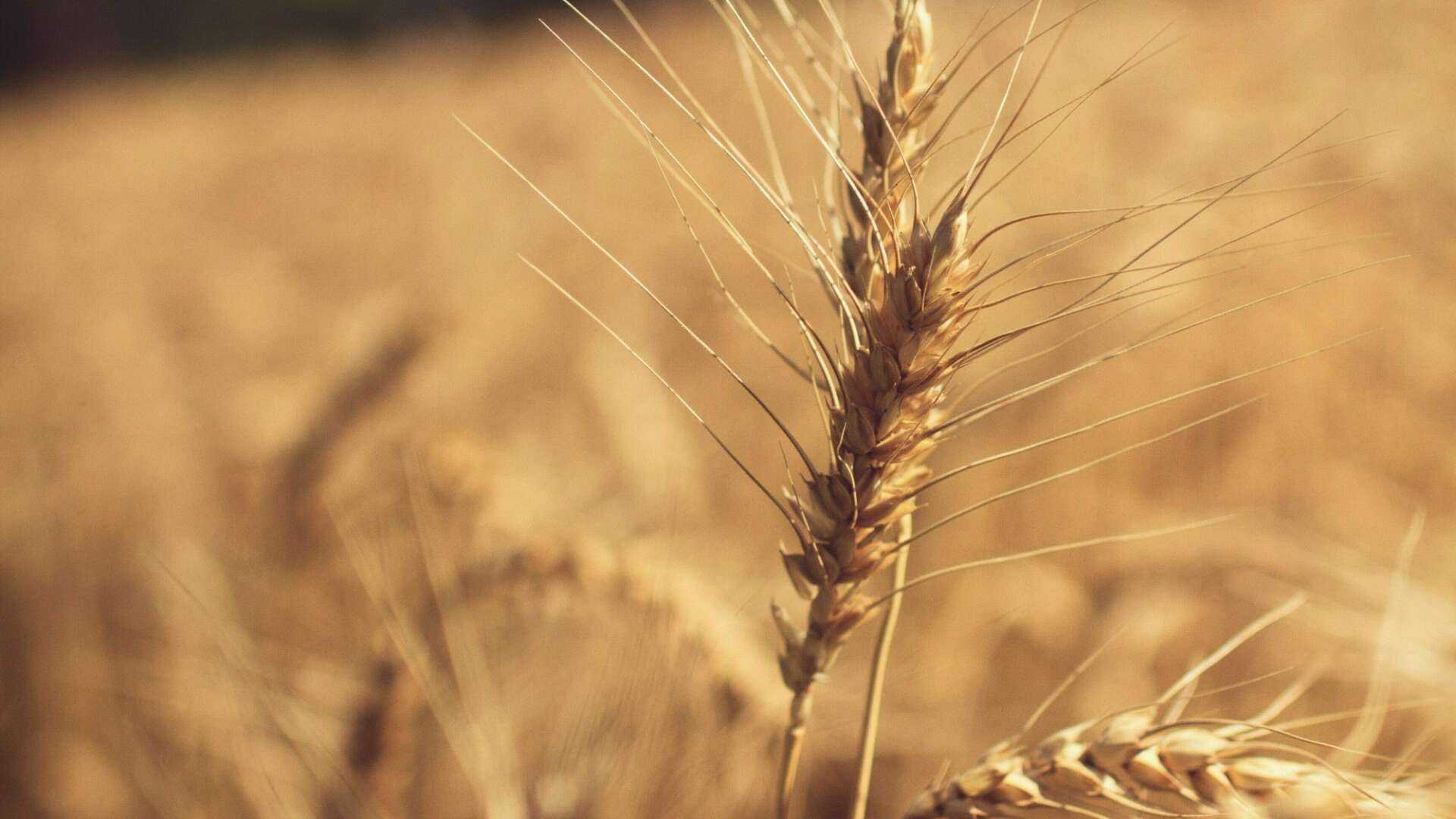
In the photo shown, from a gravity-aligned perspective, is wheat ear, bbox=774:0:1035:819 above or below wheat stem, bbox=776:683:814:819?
above

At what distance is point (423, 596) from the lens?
1.80 ft

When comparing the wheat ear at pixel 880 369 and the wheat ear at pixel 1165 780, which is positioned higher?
the wheat ear at pixel 880 369

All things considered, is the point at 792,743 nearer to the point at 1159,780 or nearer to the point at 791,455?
the point at 1159,780

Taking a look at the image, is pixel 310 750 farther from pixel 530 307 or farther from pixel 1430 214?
pixel 1430 214

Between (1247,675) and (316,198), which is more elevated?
(316,198)

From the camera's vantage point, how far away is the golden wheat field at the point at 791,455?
254 mm

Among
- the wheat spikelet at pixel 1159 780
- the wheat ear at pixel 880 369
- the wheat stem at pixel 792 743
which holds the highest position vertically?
the wheat ear at pixel 880 369

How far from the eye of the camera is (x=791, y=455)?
1097 millimetres

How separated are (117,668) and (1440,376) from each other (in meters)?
1.47

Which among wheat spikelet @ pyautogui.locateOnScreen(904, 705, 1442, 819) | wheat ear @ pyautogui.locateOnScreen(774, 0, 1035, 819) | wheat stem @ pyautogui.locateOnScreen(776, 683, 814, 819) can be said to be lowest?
wheat spikelet @ pyautogui.locateOnScreen(904, 705, 1442, 819)

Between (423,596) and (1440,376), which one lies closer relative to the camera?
(423,596)

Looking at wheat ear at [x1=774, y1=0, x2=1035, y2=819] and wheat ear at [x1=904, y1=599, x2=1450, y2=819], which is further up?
wheat ear at [x1=774, y1=0, x2=1035, y2=819]

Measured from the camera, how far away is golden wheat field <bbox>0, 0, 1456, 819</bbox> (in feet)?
0.83

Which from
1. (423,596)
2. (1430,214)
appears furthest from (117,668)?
(1430,214)
